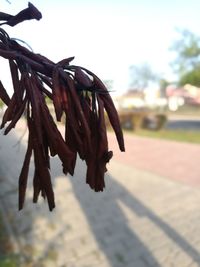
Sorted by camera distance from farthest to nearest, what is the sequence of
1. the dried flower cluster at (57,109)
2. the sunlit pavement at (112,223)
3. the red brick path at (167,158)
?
the red brick path at (167,158)
the sunlit pavement at (112,223)
the dried flower cluster at (57,109)

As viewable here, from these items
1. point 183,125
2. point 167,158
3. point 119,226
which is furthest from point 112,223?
point 183,125

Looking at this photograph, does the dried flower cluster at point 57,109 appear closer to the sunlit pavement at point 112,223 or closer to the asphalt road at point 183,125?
the sunlit pavement at point 112,223

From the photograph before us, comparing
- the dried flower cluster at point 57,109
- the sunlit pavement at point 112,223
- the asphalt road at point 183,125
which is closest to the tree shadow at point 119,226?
the sunlit pavement at point 112,223

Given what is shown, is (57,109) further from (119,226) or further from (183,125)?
(183,125)

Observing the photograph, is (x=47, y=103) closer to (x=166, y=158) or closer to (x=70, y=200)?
(x=70, y=200)

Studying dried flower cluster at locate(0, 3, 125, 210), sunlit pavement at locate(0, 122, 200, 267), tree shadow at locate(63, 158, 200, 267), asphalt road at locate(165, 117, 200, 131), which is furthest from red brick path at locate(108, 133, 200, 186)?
asphalt road at locate(165, 117, 200, 131)

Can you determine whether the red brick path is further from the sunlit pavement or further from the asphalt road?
the asphalt road
